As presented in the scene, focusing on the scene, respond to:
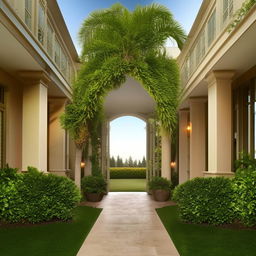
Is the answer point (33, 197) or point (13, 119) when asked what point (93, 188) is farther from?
point (33, 197)

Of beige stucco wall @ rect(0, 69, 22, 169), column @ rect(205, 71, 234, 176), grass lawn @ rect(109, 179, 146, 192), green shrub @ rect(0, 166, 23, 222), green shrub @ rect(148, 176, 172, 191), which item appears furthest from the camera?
grass lawn @ rect(109, 179, 146, 192)

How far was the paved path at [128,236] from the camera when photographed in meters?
6.37

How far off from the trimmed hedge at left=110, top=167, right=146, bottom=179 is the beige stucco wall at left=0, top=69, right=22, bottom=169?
18494mm

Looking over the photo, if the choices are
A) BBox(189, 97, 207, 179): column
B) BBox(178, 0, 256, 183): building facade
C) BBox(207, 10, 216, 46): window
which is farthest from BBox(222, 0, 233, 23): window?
BBox(189, 97, 207, 179): column

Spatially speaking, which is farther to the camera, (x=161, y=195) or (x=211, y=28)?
(x=161, y=195)

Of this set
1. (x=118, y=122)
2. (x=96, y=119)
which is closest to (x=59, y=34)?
(x=96, y=119)

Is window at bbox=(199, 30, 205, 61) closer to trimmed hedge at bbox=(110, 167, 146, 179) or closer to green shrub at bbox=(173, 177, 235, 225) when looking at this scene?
green shrub at bbox=(173, 177, 235, 225)

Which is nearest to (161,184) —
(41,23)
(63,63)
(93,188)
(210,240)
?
(93,188)

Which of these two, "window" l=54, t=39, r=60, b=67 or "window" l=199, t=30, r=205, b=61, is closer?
"window" l=199, t=30, r=205, b=61

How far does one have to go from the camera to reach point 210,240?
279 inches

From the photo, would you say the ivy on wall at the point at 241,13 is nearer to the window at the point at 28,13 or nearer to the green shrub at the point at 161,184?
the window at the point at 28,13

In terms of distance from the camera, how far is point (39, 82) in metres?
10.2

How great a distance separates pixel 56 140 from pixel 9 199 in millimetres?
5811

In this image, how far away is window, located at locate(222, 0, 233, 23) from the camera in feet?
27.2
